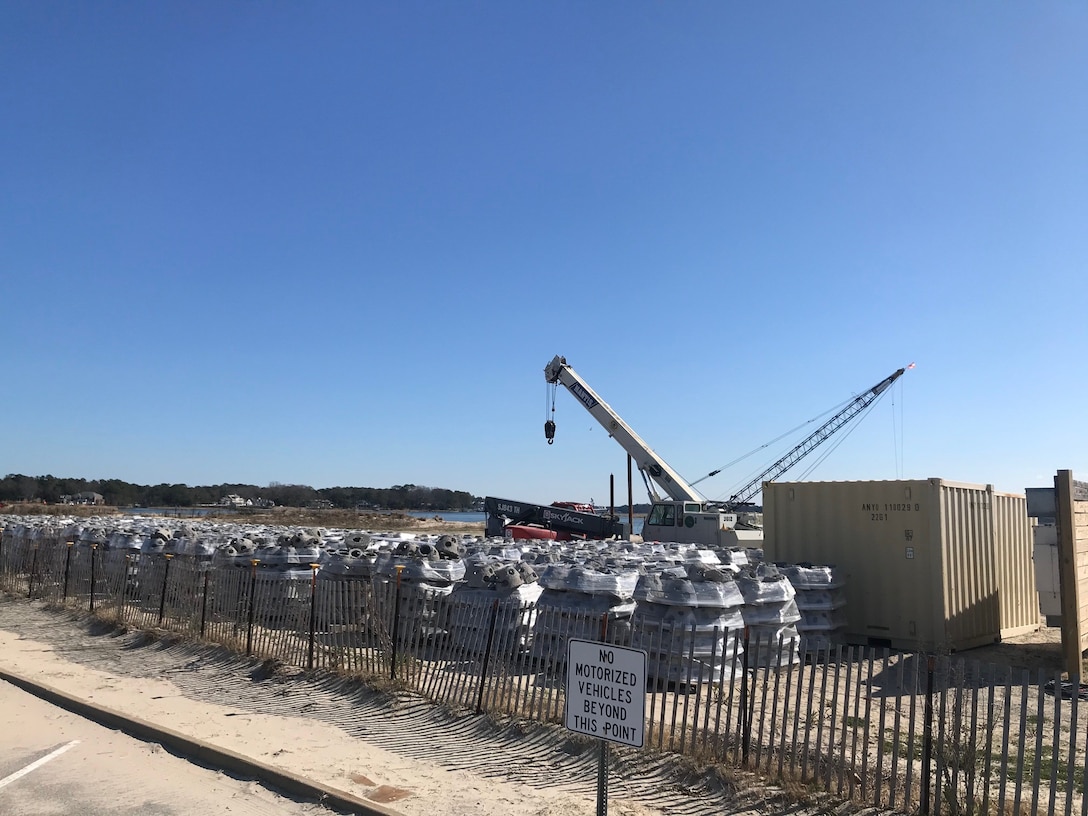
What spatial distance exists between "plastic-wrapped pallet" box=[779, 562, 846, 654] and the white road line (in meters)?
9.44

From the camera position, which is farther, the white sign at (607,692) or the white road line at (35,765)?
the white road line at (35,765)

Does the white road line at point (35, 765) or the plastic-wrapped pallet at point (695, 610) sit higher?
the plastic-wrapped pallet at point (695, 610)

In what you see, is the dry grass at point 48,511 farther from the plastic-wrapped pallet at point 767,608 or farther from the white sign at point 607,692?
the white sign at point 607,692

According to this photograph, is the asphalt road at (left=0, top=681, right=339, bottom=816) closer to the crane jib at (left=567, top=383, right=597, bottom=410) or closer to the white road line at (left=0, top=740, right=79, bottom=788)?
the white road line at (left=0, top=740, right=79, bottom=788)

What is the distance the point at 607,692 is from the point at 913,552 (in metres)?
9.91

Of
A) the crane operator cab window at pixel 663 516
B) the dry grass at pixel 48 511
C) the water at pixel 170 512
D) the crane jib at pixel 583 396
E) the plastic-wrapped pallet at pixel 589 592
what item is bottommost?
the water at pixel 170 512

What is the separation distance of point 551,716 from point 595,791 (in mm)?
1517

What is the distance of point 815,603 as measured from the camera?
40.4ft

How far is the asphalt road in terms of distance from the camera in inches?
239

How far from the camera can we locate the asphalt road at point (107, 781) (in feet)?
19.9

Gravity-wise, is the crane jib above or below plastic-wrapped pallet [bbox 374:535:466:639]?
above

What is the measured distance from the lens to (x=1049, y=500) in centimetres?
1119

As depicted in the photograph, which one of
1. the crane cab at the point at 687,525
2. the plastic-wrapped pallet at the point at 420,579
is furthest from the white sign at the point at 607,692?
the crane cab at the point at 687,525

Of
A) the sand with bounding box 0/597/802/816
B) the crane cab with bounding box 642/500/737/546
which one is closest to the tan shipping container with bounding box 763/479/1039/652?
the sand with bounding box 0/597/802/816
